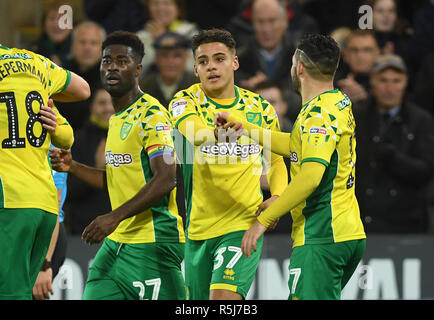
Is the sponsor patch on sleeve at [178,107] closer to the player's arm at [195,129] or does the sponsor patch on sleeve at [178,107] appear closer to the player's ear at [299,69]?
the player's arm at [195,129]

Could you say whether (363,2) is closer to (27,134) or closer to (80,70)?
(80,70)

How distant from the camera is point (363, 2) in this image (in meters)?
10.1

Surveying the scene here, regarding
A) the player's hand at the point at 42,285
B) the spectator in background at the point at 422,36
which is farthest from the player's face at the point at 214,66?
the spectator in background at the point at 422,36

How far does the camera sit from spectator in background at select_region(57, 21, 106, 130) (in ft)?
31.1

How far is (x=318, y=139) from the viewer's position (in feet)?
18.0

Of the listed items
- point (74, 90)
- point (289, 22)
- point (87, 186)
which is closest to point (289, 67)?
point (289, 22)

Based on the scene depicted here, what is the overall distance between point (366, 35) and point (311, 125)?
4492 mm

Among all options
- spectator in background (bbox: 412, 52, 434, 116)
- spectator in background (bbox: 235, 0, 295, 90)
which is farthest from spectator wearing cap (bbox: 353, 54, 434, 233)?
spectator in background (bbox: 235, 0, 295, 90)

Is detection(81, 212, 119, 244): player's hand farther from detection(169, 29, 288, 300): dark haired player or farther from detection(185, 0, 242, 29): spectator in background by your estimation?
detection(185, 0, 242, 29): spectator in background

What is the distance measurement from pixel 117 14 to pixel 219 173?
477 cm

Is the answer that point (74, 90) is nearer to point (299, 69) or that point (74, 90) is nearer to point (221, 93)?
point (221, 93)

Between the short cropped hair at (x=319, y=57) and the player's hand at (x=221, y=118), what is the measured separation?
60cm

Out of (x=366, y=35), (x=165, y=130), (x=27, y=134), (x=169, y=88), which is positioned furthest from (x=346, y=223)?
(x=366, y=35)

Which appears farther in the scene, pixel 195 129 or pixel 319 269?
pixel 195 129
